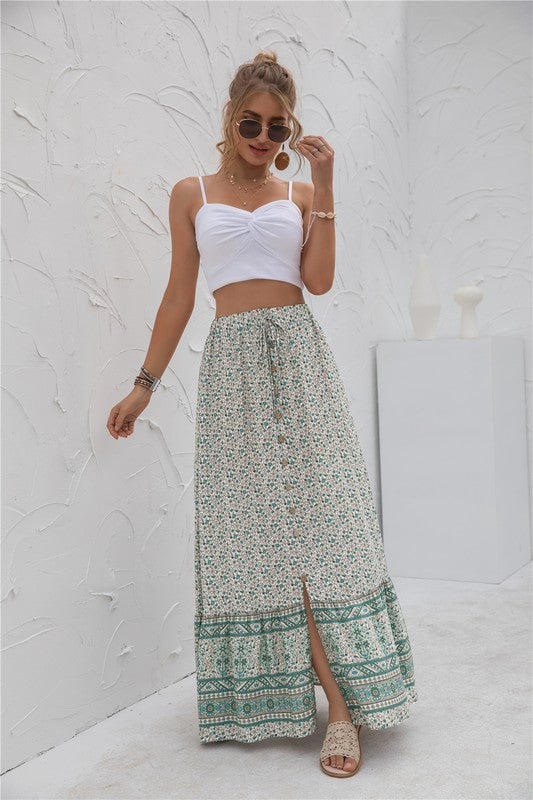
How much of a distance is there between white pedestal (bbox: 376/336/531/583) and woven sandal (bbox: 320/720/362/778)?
1.57 meters

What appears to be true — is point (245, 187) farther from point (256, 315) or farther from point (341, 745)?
point (341, 745)

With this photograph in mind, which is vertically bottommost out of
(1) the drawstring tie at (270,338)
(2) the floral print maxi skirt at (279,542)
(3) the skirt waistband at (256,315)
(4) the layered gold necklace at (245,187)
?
(2) the floral print maxi skirt at (279,542)

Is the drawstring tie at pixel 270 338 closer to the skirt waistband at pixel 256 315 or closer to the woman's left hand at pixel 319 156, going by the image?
the skirt waistband at pixel 256 315

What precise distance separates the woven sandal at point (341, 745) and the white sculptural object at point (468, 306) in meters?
1.97

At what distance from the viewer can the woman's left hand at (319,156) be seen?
1814mm

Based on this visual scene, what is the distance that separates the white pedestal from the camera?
3.28 metres

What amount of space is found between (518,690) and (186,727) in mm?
817

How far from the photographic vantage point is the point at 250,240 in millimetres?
1914

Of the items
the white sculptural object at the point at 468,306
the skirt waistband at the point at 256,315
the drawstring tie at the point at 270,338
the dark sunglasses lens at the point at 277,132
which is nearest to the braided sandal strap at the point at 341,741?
the drawstring tie at the point at 270,338

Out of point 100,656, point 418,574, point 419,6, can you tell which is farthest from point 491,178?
point 100,656

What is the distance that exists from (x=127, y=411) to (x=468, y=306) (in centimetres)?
194

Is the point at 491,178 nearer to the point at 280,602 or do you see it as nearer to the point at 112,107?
the point at 112,107

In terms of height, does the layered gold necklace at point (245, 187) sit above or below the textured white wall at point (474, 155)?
below

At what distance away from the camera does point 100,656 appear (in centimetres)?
208
